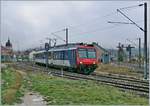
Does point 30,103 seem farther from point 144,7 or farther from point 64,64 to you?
point 64,64

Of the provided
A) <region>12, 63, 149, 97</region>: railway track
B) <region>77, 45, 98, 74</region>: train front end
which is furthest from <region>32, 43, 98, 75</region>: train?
<region>12, 63, 149, 97</region>: railway track

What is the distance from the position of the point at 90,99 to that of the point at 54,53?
3603 cm

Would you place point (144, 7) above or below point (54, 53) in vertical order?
above

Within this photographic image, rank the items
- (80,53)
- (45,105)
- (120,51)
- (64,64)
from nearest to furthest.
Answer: (45,105)
(80,53)
(64,64)
(120,51)

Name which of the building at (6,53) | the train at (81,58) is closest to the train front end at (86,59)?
the train at (81,58)

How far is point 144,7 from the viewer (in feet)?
117

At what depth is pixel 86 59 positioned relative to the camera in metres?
40.5

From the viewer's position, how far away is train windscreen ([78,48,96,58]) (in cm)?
4000

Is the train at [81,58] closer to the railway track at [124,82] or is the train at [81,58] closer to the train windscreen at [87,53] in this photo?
the train windscreen at [87,53]

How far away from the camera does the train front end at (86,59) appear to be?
131ft

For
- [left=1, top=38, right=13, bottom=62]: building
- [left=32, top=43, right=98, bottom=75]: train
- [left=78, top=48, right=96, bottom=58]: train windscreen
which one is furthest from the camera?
[left=1, top=38, right=13, bottom=62]: building

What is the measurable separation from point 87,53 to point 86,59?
0.66 meters

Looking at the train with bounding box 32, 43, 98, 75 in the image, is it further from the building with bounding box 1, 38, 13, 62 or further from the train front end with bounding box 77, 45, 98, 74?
the building with bounding box 1, 38, 13, 62

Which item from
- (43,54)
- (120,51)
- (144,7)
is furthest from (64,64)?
(120,51)
